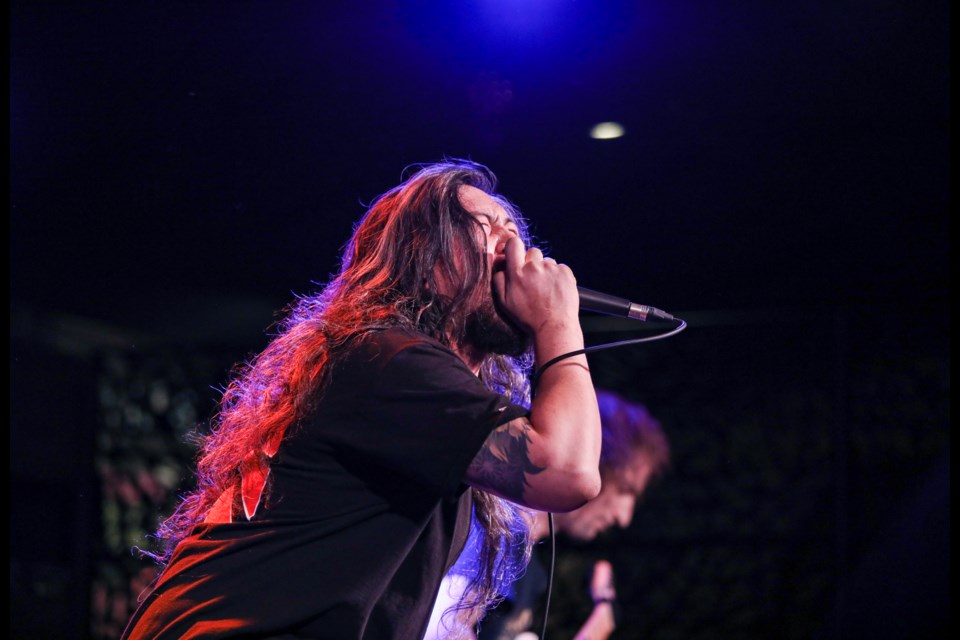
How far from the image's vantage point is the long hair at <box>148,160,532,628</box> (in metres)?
1.26

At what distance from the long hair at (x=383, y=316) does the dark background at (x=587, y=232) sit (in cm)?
95

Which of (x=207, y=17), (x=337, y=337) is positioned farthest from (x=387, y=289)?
(x=207, y=17)

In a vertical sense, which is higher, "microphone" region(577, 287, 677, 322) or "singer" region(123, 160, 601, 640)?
"microphone" region(577, 287, 677, 322)

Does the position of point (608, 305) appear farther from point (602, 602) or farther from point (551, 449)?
point (602, 602)

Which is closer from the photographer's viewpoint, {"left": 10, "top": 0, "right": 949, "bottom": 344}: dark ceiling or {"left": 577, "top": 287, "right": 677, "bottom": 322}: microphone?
{"left": 577, "top": 287, "right": 677, "bottom": 322}: microphone

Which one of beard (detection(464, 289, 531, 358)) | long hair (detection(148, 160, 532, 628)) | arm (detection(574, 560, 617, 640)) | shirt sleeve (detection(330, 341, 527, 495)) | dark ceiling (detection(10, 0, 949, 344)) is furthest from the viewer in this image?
arm (detection(574, 560, 617, 640))

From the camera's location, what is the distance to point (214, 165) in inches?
113

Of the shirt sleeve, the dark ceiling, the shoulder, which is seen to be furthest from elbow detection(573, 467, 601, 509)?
the dark ceiling

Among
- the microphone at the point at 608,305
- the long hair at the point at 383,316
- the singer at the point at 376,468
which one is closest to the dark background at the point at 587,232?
the long hair at the point at 383,316

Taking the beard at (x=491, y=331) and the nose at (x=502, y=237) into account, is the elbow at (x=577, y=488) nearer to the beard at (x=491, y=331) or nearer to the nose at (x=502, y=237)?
the beard at (x=491, y=331)

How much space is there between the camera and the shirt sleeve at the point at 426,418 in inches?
41.5

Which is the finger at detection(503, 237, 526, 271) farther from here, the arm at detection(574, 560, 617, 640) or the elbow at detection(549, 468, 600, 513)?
the arm at detection(574, 560, 617, 640)

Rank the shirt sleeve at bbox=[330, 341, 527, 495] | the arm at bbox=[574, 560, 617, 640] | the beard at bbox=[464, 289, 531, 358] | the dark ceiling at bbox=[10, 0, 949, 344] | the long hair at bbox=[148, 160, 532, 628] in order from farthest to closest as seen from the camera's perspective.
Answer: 1. the arm at bbox=[574, 560, 617, 640]
2. the dark ceiling at bbox=[10, 0, 949, 344]
3. the beard at bbox=[464, 289, 531, 358]
4. the long hair at bbox=[148, 160, 532, 628]
5. the shirt sleeve at bbox=[330, 341, 527, 495]

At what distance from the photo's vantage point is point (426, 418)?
1.07 m
